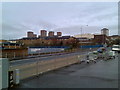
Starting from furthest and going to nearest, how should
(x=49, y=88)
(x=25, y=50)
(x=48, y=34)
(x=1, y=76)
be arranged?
(x=48, y=34)
(x=25, y=50)
(x=49, y=88)
(x=1, y=76)

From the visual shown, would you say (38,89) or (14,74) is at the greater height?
(14,74)

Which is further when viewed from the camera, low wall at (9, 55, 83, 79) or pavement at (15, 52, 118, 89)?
low wall at (9, 55, 83, 79)

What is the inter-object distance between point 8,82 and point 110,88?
509cm

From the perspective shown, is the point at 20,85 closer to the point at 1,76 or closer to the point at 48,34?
the point at 1,76

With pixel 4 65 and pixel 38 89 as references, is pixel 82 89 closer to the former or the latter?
pixel 38 89

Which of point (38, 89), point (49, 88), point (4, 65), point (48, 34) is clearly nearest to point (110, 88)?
point (49, 88)

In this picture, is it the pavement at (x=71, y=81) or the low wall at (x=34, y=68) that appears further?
the low wall at (x=34, y=68)

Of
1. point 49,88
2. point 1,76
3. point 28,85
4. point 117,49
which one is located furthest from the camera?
point 117,49

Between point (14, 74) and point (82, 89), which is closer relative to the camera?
point (82, 89)

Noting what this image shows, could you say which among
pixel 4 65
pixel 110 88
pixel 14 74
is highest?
pixel 4 65

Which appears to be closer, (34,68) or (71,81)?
(71,81)

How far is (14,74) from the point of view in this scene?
7684 millimetres

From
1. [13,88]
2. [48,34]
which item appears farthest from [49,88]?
[48,34]

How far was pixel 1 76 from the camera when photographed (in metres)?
6.57
